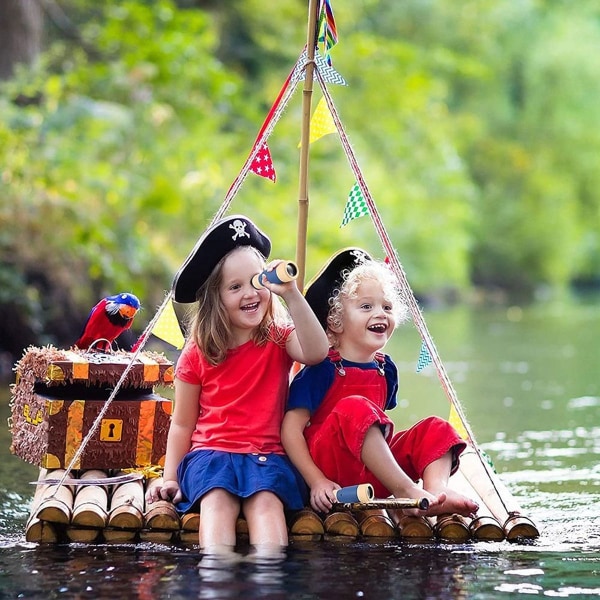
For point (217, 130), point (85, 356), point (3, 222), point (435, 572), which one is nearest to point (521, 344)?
point (217, 130)

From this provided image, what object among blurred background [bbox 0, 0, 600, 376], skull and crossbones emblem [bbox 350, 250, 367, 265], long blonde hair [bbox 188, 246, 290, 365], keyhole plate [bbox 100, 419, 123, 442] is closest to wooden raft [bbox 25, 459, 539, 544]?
long blonde hair [bbox 188, 246, 290, 365]

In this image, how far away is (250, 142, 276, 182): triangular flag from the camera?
579 centimetres

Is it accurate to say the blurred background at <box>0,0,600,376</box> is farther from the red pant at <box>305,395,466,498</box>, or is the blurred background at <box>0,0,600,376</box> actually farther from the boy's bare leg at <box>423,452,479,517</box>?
the boy's bare leg at <box>423,452,479,517</box>

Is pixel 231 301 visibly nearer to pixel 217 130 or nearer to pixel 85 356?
pixel 85 356

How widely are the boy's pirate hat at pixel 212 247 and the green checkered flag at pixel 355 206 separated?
2.04 ft

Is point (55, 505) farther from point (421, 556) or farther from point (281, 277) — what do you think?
point (421, 556)

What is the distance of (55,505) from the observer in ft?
16.4

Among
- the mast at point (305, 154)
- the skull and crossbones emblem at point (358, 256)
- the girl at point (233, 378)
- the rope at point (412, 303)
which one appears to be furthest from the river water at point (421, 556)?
the mast at point (305, 154)

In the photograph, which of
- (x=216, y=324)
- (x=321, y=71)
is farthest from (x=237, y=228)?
(x=321, y=71)

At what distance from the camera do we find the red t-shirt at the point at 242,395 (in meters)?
5.17

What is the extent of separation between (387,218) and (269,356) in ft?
75.1

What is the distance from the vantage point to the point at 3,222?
39.6 ft

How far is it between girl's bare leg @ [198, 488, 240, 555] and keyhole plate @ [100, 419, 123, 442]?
1008 mm

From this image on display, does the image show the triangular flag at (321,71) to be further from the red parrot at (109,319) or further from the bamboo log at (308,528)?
the bamboo log at (308,528)
